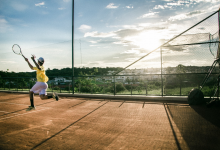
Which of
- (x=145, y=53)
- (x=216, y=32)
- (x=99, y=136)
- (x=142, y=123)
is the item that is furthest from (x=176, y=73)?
(x=99, y=136)

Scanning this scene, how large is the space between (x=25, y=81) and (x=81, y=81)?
7668 millimetres

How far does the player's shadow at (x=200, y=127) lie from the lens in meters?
4.28

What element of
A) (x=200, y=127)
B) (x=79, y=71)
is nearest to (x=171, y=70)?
(x=200, y=127)

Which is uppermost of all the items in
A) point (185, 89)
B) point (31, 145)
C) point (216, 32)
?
point (216, 32)

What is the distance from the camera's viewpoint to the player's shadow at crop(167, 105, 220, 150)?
4.28m

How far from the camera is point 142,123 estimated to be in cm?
612

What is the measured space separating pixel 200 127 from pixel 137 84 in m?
6.94

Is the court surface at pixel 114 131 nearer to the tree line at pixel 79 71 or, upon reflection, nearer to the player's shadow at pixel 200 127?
the player's shadow at pixel 200 127

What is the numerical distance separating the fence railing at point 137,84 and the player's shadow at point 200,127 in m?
2.41

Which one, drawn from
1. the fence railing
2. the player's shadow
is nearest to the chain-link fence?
the fence railing

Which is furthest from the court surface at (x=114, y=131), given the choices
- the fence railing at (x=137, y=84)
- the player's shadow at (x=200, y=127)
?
the fence railing at (x=137, y=84)

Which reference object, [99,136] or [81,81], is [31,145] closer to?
[99,136]

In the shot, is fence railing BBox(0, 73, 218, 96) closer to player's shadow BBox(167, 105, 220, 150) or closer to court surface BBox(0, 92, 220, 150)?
player's shadow BBox(167, 105, 220, 150)

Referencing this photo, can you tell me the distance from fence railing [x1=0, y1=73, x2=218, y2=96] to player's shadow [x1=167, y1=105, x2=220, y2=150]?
241cm
